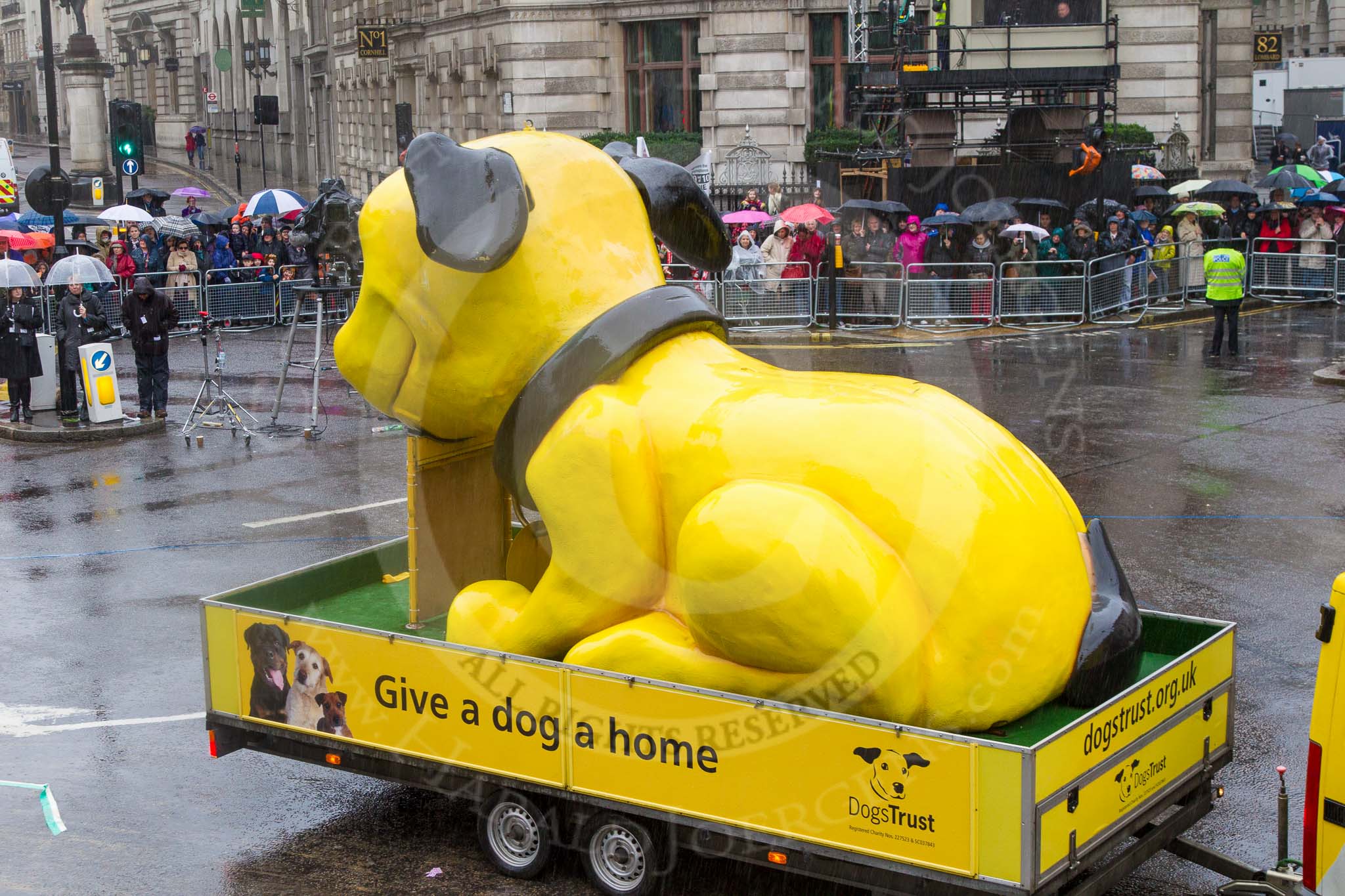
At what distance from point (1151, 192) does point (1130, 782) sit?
2609cm

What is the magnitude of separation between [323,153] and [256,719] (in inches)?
1772

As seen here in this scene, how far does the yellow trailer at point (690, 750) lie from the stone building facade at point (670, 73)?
31.0 meters

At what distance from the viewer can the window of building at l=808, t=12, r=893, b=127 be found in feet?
133

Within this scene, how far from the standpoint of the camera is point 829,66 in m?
40.9

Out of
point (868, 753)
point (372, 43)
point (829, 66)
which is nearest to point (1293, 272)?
point (372, 43)

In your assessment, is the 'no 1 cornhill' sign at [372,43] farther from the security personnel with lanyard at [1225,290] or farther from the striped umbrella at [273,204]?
the security personnel with lanyard at [1225,290]

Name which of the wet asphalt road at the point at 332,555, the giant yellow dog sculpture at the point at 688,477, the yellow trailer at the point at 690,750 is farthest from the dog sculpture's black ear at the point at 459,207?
the wet asphalt road at the point at 332,555

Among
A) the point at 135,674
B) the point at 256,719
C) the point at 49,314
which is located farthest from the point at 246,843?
the point at 49,314

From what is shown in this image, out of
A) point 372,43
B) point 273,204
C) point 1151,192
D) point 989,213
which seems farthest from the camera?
point 1151,192

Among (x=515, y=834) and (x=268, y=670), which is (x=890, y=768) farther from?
(x=268, y=670)

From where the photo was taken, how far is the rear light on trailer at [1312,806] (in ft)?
17.6

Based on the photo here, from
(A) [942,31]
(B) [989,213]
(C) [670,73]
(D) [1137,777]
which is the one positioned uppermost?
(C) [670,73]

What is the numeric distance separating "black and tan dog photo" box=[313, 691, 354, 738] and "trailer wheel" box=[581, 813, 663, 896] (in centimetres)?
131

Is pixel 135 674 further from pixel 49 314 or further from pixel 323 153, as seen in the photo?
pixel 323 153
